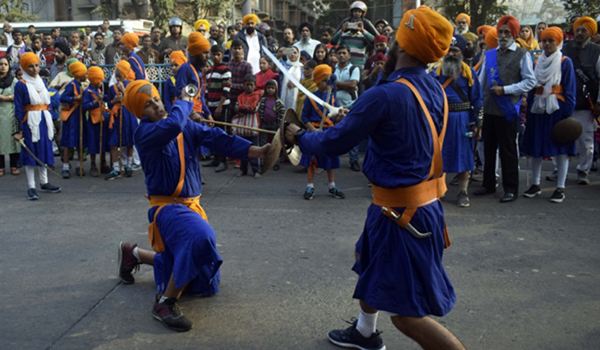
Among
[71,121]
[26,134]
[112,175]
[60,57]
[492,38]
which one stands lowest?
[112,175]

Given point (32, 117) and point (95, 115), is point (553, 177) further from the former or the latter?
point (32, 117)

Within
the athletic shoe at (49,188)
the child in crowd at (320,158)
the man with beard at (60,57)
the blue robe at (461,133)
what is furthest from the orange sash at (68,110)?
the blue robe at (461,133)

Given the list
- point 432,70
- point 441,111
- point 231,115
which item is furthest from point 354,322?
point 231,115

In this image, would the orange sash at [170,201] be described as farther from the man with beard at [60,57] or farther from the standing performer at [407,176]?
the man with beard at [60,57]

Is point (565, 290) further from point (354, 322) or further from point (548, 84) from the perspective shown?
point (548, 84)

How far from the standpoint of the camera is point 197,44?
25.4 feet

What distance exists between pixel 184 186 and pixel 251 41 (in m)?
7.51

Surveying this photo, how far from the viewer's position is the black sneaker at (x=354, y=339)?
3508 mm

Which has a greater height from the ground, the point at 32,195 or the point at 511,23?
the point at 511,23

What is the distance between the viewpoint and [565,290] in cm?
445

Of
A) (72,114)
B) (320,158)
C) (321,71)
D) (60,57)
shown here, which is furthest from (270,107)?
(60,57)

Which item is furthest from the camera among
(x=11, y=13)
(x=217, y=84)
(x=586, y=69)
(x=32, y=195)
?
(x=11, y=13)

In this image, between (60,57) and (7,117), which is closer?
(7,117)

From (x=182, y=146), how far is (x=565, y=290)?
10.3ft
